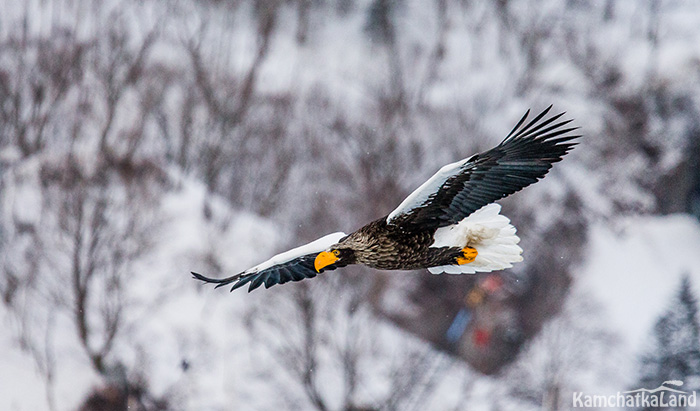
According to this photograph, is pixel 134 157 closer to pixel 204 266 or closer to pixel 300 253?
pixel 204 266

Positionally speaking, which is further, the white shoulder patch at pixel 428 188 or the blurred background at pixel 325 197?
the blurred background at pixel 325 197

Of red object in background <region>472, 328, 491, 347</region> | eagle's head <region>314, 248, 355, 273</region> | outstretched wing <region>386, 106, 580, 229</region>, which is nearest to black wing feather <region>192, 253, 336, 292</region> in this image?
eagle's head <region>314, 248, 355, 273</region>

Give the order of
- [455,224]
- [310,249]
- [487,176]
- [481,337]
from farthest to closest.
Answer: [481,337]
[310,249]
[455,224]
[487,176]

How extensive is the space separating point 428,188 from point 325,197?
12071 millimetres

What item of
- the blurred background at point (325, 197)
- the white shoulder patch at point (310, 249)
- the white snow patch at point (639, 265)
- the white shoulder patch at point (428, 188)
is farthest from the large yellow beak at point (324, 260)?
the white snow patch at point (639, 265)

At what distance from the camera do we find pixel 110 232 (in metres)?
11.6

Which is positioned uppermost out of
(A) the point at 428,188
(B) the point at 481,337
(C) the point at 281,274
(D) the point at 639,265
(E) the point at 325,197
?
(A) the point at 428,188

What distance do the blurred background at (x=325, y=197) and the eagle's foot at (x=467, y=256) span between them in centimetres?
786

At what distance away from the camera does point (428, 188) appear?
3.34 metres

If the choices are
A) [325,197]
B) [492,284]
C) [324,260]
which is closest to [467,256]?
[324,260]

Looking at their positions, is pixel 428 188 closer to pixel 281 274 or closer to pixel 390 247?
pixel 390 247

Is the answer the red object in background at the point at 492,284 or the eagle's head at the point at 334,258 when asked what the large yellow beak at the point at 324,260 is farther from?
the red object in background at the point at 492,284

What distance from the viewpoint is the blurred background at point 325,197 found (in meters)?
11.5

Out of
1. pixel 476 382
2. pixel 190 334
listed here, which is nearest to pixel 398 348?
pixel 476 382
